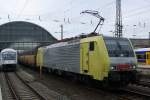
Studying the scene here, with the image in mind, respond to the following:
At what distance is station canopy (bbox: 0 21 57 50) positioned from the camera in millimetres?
91375

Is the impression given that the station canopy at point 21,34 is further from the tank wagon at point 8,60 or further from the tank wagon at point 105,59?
the tank wagon at point 105,59

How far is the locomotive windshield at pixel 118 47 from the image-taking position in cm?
1719

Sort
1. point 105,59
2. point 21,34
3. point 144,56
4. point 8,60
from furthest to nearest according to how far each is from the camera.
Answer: point 21,34, point 8,60, point 144,56, point 105,59

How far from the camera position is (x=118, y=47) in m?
17.6

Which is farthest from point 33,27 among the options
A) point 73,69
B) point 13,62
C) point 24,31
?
point 73,69

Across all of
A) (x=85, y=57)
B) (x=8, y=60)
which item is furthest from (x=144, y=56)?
(x=85, y=57)

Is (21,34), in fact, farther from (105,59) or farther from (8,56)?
(105,59)

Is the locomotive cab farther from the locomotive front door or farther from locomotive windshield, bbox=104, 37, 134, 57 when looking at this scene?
the locomotive front door

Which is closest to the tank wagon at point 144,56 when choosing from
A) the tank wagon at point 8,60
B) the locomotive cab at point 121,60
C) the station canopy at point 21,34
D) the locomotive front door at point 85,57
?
the tank wagon at point 8,60

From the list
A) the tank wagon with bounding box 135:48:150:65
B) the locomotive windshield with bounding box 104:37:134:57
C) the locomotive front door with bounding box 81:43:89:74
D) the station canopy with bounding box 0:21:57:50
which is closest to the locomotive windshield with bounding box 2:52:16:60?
the tank wagon with bounding box 135:48:150:65

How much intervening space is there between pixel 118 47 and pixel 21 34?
77134 mm

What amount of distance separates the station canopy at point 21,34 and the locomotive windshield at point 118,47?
7370cm

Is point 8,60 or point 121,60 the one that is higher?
point 121,60

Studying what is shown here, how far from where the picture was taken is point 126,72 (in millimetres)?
16922
